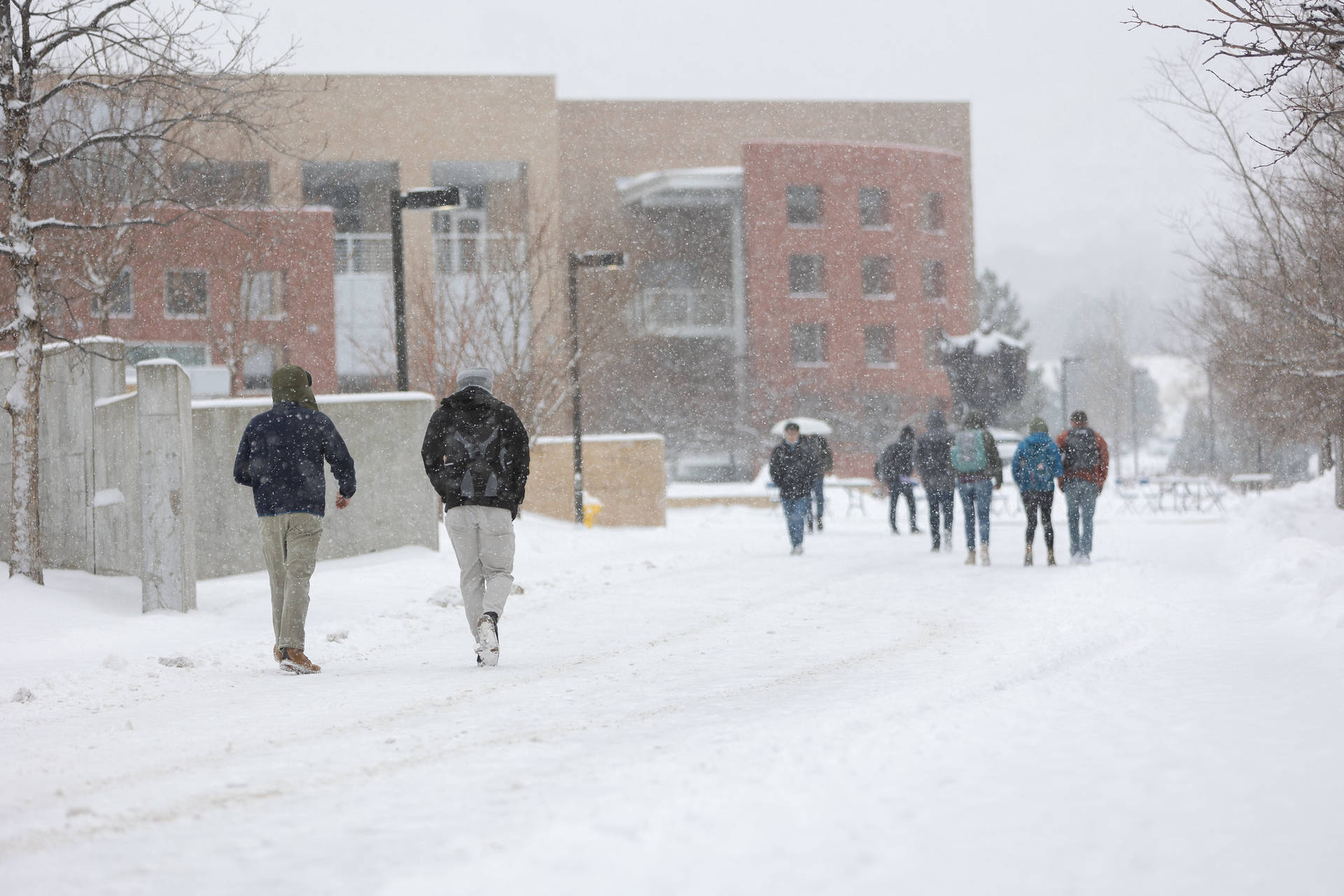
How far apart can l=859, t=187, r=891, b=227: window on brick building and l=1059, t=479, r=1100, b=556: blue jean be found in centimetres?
3548

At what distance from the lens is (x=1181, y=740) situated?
523cm

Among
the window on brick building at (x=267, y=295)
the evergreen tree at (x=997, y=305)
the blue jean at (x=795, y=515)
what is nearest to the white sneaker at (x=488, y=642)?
the blue jean at (x=795, y=515)

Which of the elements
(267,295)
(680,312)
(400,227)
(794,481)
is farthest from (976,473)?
(680,312)

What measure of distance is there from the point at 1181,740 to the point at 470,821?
2778 mm

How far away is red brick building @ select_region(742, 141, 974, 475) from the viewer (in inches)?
1887

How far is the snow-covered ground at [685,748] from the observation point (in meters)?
3.72

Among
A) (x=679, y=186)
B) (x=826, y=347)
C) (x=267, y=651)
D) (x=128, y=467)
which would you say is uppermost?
(x=679, y=186)

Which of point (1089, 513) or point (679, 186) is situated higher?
point (679, 186)

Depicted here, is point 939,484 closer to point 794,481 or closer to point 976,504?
point 794,481

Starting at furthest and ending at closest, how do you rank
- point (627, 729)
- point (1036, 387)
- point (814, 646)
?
point (1036, 387) → point (814, 646) → point (627, 729)

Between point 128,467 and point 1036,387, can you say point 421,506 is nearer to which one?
point 128,467

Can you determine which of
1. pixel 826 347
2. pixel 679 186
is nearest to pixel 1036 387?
pixel 826 347

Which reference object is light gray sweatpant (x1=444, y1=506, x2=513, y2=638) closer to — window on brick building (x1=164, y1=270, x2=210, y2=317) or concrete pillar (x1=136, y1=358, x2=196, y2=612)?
concrete pillar (x1=136, y1=358, x2=196, y2=612)

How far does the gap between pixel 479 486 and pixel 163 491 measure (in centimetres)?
351
